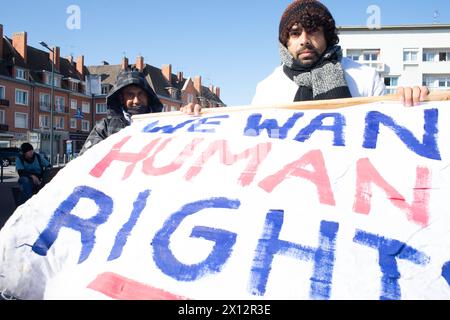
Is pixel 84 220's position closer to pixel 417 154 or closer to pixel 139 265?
pixel 139 265

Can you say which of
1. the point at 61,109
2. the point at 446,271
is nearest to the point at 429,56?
the point at 61,109

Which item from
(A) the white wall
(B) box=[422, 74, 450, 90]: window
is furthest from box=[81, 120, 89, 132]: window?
(B) box=[422, 74, 450, 90]: window

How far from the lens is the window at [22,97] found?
38559 mm

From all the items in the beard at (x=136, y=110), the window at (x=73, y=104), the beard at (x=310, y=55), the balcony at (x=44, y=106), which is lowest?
the beard at (x=136, y=110)

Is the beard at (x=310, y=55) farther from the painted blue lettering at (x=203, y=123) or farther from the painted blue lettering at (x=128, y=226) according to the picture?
the painted blue lettering at (x=128, y=226)

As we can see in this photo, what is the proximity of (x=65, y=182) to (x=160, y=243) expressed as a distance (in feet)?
2.18

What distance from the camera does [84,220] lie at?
1.64 metres

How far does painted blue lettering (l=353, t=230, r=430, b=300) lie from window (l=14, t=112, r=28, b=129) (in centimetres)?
4263

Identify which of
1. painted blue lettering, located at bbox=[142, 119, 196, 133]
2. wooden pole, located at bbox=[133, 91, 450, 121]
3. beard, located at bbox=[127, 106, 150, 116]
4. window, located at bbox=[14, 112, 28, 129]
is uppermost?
window, located at bbox=[14, 112, 28, 129]

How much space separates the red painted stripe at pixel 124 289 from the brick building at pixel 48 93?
1314 inches

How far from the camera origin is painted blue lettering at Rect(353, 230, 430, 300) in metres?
1.21

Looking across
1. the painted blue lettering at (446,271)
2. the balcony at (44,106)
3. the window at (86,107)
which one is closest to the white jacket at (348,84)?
the painted blue lettering at (446,271)

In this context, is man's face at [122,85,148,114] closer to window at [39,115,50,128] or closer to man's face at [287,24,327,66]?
man's face at [287,24,327,66]

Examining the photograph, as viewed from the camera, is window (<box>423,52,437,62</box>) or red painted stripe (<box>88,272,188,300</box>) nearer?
red painted stripe (<box>88,272,188,300</box>)
